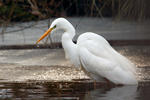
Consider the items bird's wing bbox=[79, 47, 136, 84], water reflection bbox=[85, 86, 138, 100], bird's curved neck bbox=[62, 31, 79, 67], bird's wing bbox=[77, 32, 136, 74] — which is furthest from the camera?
bird's curved neck bbox=[62, 31, 79, 67]

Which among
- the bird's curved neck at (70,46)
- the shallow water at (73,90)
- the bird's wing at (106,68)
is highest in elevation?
the bird's curved neck at (70,46)

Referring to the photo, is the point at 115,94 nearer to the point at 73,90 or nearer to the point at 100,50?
the point at 73,90

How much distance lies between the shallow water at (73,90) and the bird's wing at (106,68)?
5.0 inches

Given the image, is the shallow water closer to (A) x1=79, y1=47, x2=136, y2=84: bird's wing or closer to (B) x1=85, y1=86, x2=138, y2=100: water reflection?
(B) x1=85, y1=86, x2=138, y2=100: water reflection

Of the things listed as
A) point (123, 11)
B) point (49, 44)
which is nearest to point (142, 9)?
point (123, 11)

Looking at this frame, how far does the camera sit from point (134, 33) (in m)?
10.9

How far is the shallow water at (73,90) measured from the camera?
544 centimetres

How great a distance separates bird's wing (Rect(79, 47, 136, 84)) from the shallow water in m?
0.13

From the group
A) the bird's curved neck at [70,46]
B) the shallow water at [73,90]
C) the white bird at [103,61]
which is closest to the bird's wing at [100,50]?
the white bird at [103,61]

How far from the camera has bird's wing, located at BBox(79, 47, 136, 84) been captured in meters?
6.12

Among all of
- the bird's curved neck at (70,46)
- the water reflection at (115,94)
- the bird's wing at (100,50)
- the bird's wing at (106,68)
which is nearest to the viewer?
the water reflection at (115,94)

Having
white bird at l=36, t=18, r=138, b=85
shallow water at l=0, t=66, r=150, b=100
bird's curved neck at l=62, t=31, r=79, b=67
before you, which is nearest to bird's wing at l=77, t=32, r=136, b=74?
white bird at l=36, t=18, r=138, b=85

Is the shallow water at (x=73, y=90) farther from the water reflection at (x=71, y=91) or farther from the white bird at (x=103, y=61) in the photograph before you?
the white bird at (x=103, y=61)

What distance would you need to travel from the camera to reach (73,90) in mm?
5855
